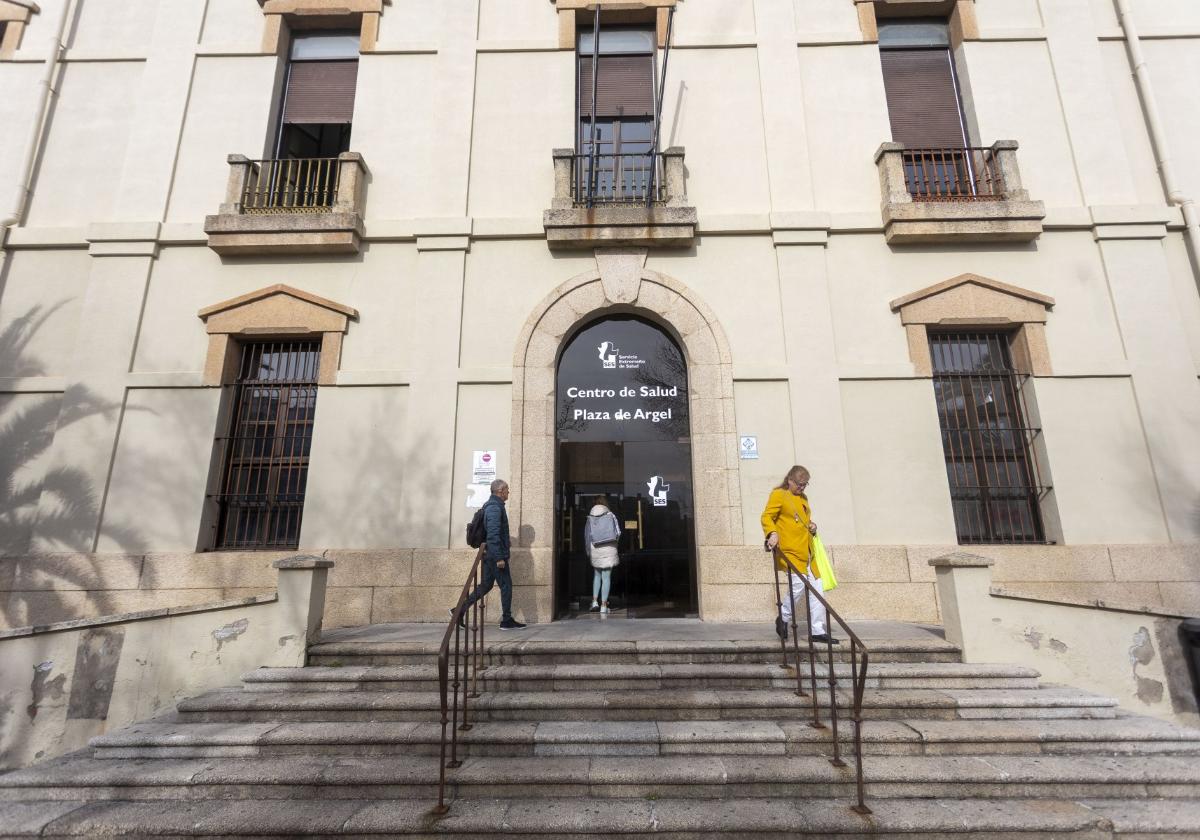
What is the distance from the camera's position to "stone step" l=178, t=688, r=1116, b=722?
4348 mm

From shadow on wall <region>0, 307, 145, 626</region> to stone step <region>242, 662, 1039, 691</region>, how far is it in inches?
139

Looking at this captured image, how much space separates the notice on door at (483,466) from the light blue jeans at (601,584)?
1790 millimetres

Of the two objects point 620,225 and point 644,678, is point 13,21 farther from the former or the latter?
point 644,678

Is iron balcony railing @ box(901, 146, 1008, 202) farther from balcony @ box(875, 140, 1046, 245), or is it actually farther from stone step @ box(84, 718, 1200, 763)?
stone step @ box(84, 718, 1200, 763)

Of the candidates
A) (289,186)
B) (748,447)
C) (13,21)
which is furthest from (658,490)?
(13,21)

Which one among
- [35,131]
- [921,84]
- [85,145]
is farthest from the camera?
[921,84]

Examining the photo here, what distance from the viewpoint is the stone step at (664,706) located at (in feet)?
14.3

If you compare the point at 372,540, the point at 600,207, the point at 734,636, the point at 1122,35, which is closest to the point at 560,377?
the point at 600,207

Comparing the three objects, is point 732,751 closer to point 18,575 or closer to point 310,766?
point 310,766

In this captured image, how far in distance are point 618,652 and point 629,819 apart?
6.09 feet

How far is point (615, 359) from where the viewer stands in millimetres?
7906

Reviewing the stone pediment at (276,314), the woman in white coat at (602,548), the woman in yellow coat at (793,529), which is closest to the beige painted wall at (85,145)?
the stone pediment at (276,314)

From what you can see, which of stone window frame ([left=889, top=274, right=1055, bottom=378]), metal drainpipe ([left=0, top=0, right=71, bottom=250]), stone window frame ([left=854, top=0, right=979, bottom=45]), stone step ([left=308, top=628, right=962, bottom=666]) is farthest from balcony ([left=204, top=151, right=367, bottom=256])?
stone window frame ([left=854, top=0, right=979, bottom=45])

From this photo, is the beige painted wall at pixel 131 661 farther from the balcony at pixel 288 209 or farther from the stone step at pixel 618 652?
the balcony at pixel 288 209
